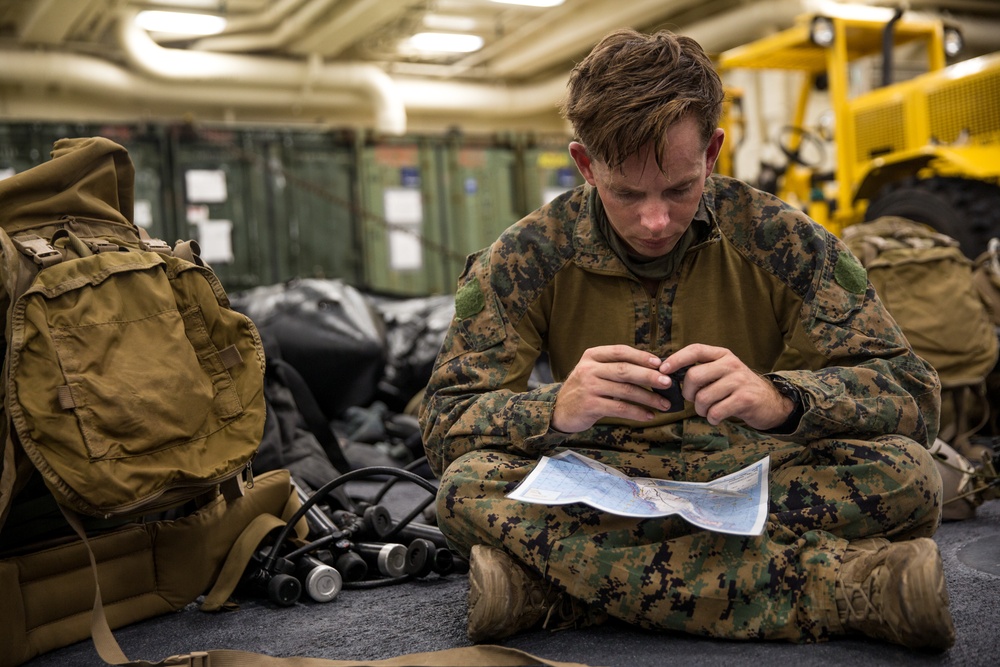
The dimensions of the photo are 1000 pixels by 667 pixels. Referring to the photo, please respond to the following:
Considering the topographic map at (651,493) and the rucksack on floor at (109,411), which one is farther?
the rucksack on floor at (109,411)

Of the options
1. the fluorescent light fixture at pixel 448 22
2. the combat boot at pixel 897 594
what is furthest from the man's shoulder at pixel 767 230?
the fluorescent light fixture at pixel 448 22

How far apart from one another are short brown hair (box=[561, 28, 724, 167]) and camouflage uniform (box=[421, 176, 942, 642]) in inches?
8.7

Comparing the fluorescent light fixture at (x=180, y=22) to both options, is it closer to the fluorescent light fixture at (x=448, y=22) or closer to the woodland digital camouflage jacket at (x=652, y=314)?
the fluorescent light fixture at (x=448, y=22)

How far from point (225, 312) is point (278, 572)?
538 millimetres

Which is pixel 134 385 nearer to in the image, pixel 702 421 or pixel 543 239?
pixel 543 239

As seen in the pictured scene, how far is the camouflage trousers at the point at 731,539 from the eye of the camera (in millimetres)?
1374

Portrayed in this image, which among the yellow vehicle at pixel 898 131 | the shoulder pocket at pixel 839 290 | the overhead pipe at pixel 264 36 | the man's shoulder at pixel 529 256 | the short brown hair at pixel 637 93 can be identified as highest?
the overhead pipe at pixel 264 36

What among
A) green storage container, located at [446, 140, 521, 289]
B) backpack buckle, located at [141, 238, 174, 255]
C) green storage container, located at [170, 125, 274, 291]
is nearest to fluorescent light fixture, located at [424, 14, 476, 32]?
green storage container, located at [446, 140, 521, 289]

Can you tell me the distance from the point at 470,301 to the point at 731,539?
0.62 m

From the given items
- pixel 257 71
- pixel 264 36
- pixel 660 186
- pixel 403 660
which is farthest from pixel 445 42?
pixel 403 660

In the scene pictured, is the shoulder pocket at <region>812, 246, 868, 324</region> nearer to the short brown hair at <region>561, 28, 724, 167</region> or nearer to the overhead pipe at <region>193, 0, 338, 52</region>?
the short brown hair at <region>561, 28, 724, 167</region>


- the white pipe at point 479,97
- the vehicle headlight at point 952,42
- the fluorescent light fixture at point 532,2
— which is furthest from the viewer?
the white pipe at point 479,97

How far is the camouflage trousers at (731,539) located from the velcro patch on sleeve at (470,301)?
0.94 ft

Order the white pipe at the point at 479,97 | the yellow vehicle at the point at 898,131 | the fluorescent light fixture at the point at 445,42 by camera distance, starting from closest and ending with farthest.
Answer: the yellow vehicle at the point at 898,131 → the fluorescent light fixture at the point at 445,42 → the white pipe at the point at 479,97
